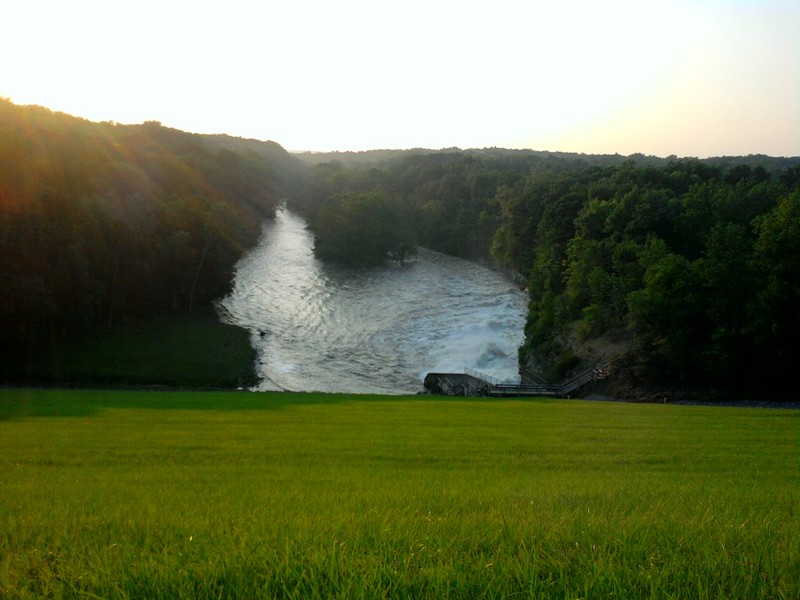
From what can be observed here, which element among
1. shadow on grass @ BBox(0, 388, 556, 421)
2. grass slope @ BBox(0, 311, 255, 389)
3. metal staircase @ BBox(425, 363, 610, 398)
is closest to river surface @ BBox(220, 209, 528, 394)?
metal staircase @ BBox(425, 363, 610, 398)

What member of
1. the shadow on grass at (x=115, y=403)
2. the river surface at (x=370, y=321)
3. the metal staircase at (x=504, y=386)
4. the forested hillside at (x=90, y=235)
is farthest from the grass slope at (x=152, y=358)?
the metal staircase at (x=504, y=386)

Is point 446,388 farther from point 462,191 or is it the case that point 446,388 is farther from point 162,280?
point 462,191

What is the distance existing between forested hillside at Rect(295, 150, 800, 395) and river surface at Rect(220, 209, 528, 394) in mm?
6413

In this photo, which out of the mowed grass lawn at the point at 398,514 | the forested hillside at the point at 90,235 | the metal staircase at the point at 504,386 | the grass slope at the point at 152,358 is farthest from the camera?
the metal staircase at the point at 504,386

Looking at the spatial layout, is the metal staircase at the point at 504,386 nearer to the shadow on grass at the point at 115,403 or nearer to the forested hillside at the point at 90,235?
the shadow on grass at the point at 115,403

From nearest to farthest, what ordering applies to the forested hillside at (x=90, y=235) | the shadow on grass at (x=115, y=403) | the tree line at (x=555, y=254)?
1. the shadow on grass at (x=115, y=403)
2. the tree line at (x=555, y=254)
3. the forested hillside at (x=90, y=235)

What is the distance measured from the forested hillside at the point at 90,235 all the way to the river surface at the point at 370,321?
864 cm

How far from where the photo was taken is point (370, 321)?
79.6 metres

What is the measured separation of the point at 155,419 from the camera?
82.7 feet

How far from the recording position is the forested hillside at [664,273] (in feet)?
159

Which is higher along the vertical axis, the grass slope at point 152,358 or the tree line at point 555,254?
the tree line at point 555,254

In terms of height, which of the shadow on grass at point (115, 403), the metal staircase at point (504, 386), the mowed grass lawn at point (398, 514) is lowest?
the metal staircase at point (504, 386)

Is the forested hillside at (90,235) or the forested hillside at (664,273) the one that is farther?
the forested hillside at (90,235)

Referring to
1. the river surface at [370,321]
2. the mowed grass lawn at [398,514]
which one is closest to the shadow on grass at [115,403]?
the mowed grass lawn at [398,514]
